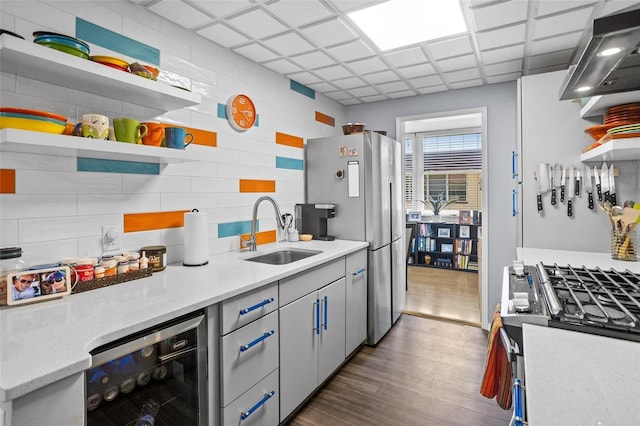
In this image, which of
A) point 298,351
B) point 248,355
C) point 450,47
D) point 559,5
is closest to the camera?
point 248,355

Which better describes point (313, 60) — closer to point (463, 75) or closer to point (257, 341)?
point (463, 75)

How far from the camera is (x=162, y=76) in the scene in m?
2.00

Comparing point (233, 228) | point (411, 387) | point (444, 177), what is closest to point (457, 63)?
point (233, 228)

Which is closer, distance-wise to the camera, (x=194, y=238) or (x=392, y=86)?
(x=194, y=238)

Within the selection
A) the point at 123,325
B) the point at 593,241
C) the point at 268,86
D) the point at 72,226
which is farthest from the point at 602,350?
the point at 268,86

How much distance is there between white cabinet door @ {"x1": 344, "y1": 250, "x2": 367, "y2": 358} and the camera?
8.48 ft

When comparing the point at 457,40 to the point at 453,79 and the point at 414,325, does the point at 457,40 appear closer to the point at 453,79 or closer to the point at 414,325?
the point at 453,79

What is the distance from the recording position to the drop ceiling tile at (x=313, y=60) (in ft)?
8.33

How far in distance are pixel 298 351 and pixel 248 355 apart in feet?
1.50

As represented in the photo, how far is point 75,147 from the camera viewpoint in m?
1.35

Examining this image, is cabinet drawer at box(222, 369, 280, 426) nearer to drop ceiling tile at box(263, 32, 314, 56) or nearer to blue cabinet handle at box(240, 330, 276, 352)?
blue cabinet handle at box(240, 330, 276, 352)

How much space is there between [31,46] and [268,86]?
1787mm

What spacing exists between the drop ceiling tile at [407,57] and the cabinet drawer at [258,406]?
7.63ft

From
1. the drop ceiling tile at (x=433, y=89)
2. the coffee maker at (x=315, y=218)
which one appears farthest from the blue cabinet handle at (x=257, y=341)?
the drop ceiling tile at (x=433, y=89)
